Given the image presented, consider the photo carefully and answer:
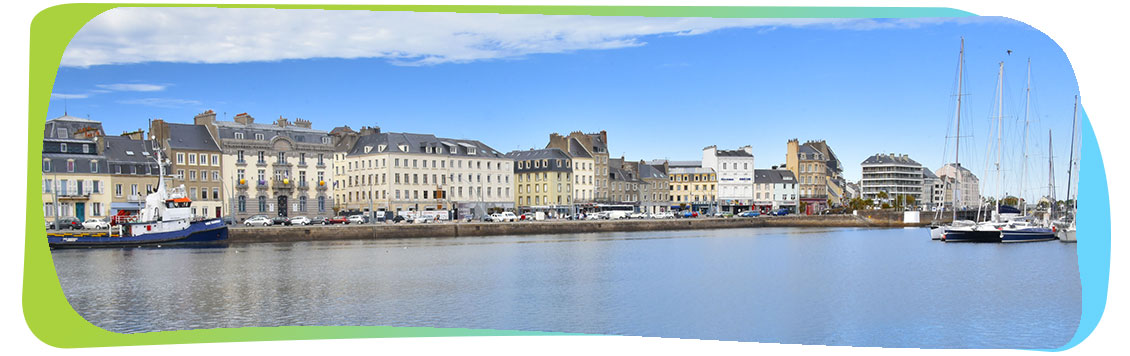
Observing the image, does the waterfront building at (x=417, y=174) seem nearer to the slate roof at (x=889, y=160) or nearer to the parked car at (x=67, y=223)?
the parked car at (x=67, y=223)

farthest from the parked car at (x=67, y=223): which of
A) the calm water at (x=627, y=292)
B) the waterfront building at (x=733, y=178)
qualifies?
the waterfront building at (x=733, y=178)

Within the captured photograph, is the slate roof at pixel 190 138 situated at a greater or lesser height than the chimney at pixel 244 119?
Answer: lesser

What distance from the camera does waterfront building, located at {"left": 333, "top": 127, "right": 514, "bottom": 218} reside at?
22.7 m

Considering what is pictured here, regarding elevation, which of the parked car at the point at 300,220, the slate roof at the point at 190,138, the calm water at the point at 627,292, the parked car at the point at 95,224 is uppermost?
the slate roof at the point at 190,138

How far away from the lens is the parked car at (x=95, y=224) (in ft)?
71.4

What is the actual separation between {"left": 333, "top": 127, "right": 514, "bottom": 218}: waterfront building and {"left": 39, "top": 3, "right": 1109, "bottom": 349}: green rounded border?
997 centimetres

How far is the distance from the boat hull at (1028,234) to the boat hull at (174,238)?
21115mm

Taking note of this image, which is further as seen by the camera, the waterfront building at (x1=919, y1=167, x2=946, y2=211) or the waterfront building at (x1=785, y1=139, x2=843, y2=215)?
the waterfront building at (x1=785, y1=139, x2=843, y2=215)

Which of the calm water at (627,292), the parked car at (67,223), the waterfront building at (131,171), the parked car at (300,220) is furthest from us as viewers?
the parked car at (300,220)

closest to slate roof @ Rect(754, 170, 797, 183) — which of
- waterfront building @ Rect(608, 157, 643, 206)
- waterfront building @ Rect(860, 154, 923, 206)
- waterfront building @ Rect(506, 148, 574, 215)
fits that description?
waterfront building @ Rect(860, 154, 923, 206)

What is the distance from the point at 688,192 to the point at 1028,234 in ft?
90.6

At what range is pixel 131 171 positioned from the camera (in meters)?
22.7

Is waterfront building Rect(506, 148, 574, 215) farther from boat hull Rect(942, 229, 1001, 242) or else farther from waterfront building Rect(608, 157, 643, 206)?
boat hull Rect(942, 229, 1001, 242)

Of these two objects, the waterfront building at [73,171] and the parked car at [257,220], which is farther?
the parked car at [257,220]
